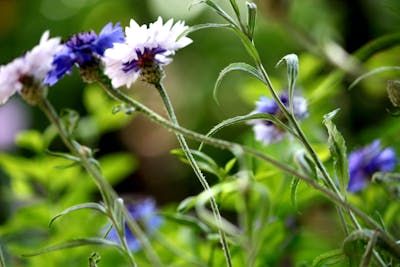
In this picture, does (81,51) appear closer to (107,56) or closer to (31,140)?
(107,56)

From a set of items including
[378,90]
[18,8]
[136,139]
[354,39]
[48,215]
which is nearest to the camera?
[48,215]

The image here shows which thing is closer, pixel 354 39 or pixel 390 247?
pixel 390 247

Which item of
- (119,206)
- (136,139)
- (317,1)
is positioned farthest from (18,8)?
(119,206)


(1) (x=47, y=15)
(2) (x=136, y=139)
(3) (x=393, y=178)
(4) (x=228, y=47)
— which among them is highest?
(3) (x=393, y=178)

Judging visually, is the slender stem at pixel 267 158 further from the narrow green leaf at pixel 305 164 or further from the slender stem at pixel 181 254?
the slender stem at pixel 181 254

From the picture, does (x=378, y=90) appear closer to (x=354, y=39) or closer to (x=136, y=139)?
(x=354, y=39)

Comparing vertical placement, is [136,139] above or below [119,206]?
below

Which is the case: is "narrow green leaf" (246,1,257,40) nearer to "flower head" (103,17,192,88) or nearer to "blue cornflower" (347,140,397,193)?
"flower head" (103,17,192,88)
